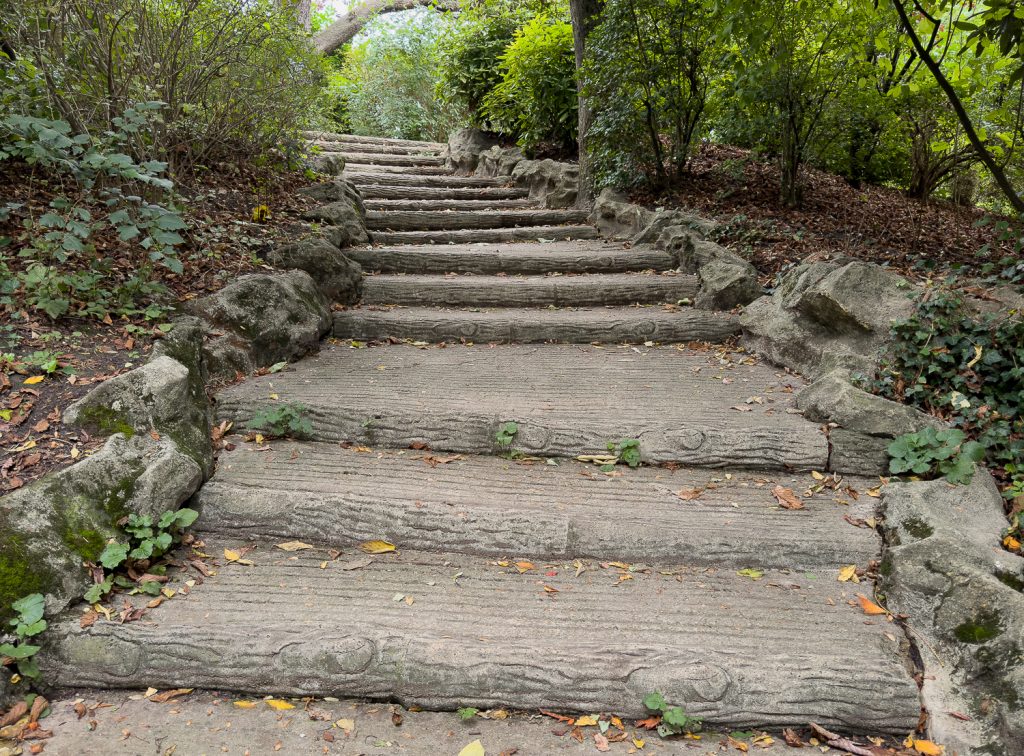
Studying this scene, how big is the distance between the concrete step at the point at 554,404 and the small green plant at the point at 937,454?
0.32 m

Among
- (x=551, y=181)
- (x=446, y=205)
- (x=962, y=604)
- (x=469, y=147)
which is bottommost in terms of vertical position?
(x=962, y=604)

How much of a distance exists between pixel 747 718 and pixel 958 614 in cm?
87

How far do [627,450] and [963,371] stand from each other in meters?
1.75

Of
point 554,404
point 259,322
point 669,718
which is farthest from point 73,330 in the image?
point 669,718

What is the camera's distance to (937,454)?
2.86 m

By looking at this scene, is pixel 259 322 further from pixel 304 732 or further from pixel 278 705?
pixel 304 732

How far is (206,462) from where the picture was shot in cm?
288

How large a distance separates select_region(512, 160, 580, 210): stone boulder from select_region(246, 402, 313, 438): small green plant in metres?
4.90

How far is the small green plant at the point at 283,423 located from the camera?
3.22 m

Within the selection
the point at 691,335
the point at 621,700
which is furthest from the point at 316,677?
the point at 691,335

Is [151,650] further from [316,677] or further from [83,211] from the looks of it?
[83,211]

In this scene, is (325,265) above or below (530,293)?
above

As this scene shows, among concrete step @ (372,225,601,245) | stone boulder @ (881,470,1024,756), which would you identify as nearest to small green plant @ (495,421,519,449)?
stone boulder @ (881,470,1024,756)

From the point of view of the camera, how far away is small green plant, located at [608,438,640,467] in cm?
314
